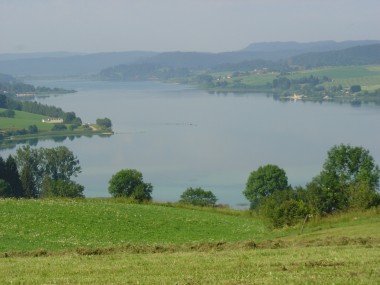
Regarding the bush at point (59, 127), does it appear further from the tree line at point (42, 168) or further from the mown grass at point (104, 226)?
the mown grass at point (104, 226)

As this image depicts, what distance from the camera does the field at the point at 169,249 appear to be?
9617 millimetres

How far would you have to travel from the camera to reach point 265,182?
4950cm

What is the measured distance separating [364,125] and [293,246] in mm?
91942

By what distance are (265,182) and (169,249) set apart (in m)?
35.9

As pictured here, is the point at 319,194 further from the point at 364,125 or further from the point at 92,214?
the point at 364,125

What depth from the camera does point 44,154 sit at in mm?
66000

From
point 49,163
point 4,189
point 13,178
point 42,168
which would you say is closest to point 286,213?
point 4,189

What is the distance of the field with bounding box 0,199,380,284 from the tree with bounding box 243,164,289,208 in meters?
23.6

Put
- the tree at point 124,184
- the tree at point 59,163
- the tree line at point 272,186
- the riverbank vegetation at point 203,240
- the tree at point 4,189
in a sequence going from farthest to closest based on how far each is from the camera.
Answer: the tree at point 59,163 → the tree at point 4,189 → the tree at point 124,184 → the tree line at point 272,186 → the riverbank vegetation at point 203,240

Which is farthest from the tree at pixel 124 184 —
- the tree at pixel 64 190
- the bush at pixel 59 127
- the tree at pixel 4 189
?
the bush at pixel 59 127

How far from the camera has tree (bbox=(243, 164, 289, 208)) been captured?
49.0m

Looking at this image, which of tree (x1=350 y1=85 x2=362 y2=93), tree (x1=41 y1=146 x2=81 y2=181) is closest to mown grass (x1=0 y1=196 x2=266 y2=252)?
tree (x1=41 y1=146 x2=81 y2=181)

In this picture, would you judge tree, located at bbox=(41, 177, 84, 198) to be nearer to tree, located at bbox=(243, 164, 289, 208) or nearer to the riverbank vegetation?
tree, located at bbox=(243, 164, 289, 208)

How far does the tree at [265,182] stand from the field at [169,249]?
2361cm
